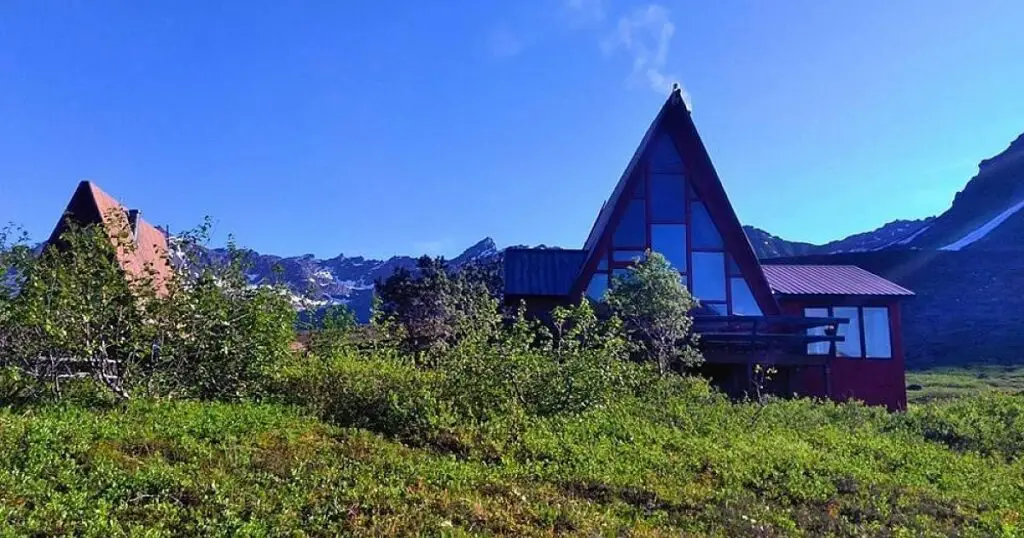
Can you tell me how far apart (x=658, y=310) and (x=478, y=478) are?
707cm

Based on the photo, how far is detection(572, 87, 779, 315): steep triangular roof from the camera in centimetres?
1620

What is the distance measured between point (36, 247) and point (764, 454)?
8.20 metres

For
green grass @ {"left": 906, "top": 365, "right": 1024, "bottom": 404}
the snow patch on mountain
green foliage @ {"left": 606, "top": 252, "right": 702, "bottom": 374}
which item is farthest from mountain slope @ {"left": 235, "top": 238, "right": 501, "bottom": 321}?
the snow patch on mountain

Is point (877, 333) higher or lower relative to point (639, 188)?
lower

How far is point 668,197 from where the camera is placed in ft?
54.7

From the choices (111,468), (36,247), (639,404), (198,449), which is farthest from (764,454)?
(36,247)

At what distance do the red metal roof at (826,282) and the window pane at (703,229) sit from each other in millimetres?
1798

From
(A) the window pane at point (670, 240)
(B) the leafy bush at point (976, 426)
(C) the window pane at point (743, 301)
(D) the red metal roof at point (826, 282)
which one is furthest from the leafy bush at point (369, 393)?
(D) the red metal roof at point (826, 282)

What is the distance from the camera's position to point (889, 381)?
1675 cm

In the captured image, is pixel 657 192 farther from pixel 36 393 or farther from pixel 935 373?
pixel 935 373

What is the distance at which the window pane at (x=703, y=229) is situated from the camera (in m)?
16.5

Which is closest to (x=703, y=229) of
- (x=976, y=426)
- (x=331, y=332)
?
(x=976, y=426)

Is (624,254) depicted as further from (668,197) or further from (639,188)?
(668,197)

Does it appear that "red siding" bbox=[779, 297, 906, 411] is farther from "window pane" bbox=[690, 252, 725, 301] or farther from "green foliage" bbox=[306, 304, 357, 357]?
"green foliage" bbox=[306, 304, 357, 357]
